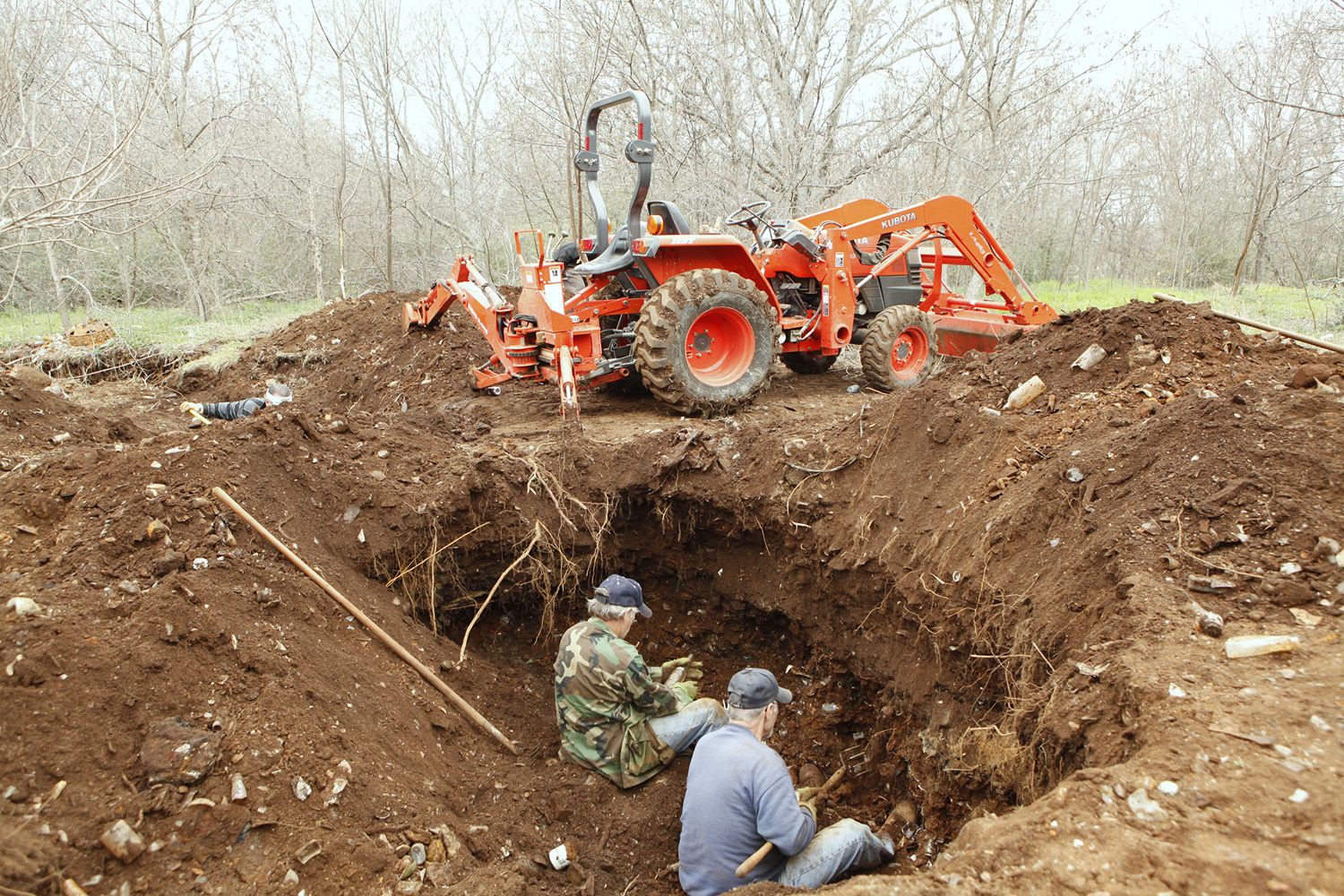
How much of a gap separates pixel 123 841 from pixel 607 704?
2.30 metres

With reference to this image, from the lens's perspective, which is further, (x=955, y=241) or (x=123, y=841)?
(x=955, y=241)

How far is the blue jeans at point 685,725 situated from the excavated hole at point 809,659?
63cm

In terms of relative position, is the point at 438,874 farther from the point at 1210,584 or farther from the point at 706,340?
the point at 706,340

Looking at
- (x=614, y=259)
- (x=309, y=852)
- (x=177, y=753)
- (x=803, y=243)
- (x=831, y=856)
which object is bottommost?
(x=831, y=856)

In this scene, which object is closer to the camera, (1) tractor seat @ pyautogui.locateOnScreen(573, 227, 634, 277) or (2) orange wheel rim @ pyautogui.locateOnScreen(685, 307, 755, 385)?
(1) tractor seat @ pyautogui.locateOnScreen(573, 227, 634, 277)

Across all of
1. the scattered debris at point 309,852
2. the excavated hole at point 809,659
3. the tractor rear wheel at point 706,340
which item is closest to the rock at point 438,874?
the scattered debris at point 309,852

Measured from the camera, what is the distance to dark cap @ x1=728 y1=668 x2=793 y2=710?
138 inches

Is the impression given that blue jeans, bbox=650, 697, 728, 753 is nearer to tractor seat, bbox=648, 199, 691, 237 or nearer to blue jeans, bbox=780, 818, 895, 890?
blue jeans, bbox=780, 818, 895, 890

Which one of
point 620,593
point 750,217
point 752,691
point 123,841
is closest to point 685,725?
point 620,593

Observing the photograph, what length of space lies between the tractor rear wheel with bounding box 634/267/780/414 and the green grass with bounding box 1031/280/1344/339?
11.0 feet

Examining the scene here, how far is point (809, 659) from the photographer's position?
224 inches

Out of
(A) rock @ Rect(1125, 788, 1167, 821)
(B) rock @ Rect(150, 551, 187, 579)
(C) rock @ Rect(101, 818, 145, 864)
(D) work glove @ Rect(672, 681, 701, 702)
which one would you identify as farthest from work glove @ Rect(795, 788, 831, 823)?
(B) rock @ Rect(150, 551, 187, 579)

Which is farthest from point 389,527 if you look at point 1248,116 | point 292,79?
point 1248,116

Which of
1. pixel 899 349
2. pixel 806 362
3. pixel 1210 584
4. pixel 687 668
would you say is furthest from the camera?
pixel 806 362
